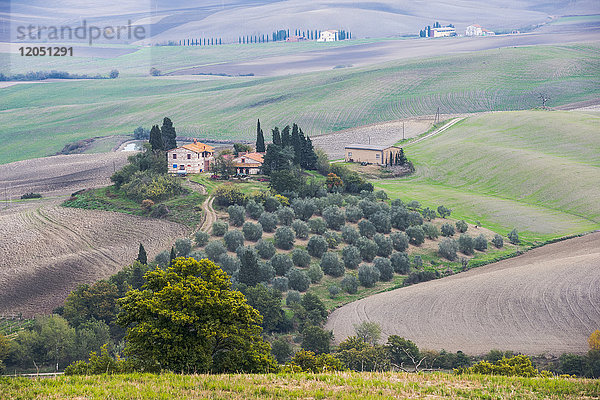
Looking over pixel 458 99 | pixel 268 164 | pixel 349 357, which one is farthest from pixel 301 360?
pixel 458 99

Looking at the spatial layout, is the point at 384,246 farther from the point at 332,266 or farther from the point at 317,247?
the point at 332,266

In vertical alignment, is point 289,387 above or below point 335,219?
above

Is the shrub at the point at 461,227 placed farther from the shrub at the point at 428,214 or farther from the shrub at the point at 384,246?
the shrub at the point at 384,246

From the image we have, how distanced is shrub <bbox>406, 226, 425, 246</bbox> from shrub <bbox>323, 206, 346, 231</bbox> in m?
8.36

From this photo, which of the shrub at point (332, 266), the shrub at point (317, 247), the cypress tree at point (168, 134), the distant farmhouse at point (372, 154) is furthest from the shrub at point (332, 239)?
the distant farmhouse at point (372, 154)

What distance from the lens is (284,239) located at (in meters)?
73.9

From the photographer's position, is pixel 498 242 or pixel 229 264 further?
pixel 498 242

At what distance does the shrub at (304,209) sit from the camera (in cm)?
8225

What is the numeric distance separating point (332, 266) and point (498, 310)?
1917cm

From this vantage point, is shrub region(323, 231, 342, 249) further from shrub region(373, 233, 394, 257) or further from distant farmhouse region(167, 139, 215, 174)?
distant farmhouse region(167, 139, 215, 174)

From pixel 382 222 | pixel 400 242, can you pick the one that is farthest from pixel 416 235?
pixel 382 222

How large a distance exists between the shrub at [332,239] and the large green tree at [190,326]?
43.8m

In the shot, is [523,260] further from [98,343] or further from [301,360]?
[98,343]

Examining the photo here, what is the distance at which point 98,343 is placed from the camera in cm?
5134
